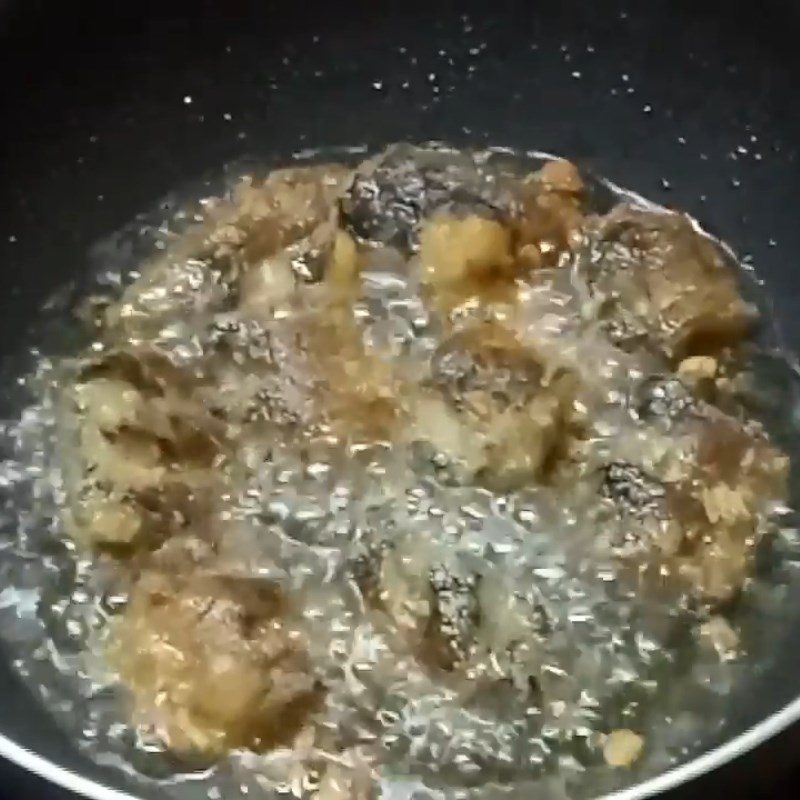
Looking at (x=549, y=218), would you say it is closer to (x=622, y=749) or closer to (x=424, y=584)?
(x=424, y=584)

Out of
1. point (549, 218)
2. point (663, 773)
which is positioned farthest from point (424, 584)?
point (549, 218)

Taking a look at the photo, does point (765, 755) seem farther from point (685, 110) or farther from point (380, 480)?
point (685, 110)

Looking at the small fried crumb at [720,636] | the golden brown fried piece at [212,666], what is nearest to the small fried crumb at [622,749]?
the small fried crumb at [720,636]

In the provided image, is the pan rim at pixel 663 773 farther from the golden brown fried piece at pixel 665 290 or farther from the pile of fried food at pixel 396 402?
the golden brown fried piece at pixel 665 290

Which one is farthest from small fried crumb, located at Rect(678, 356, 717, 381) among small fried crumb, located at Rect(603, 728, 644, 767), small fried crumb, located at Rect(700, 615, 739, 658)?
small fried crumb, located at Rect(603, 728, 644, 767)

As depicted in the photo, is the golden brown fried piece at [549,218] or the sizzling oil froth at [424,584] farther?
the golden brown fried piece at [549,218]

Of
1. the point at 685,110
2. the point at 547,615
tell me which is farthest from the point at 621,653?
the point at 685,110
